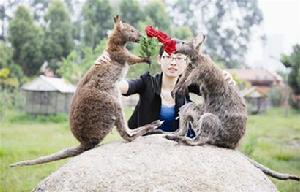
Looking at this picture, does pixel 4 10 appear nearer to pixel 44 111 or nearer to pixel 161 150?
pixel 44 111

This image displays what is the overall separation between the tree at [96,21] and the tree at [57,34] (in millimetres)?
240

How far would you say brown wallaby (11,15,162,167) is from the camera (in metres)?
3.32

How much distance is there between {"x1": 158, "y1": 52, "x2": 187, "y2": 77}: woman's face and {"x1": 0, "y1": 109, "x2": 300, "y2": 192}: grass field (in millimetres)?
2791

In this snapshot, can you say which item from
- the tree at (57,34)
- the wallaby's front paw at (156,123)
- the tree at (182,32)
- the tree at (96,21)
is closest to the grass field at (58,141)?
the tree at (57,34)

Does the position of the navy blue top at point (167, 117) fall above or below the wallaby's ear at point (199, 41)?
below

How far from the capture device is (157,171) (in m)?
2.81

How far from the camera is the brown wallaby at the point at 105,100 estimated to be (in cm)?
332

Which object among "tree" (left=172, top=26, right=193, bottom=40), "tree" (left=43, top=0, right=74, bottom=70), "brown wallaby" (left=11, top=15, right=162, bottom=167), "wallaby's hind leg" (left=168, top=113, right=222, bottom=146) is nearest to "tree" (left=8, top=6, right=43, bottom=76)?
"tree" (left=43, top=0, right=74, bottom=70)

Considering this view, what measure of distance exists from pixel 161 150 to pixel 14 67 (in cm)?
444

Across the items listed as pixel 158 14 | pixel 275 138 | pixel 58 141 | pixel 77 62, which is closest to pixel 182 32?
pixel 158 14

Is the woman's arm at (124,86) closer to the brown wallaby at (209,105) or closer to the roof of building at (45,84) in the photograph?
the brown wallaby at (209,105)

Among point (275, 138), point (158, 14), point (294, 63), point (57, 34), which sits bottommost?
point (275, 138)

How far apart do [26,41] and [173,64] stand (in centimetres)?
400

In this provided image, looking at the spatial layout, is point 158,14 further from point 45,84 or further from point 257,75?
point 45,84
